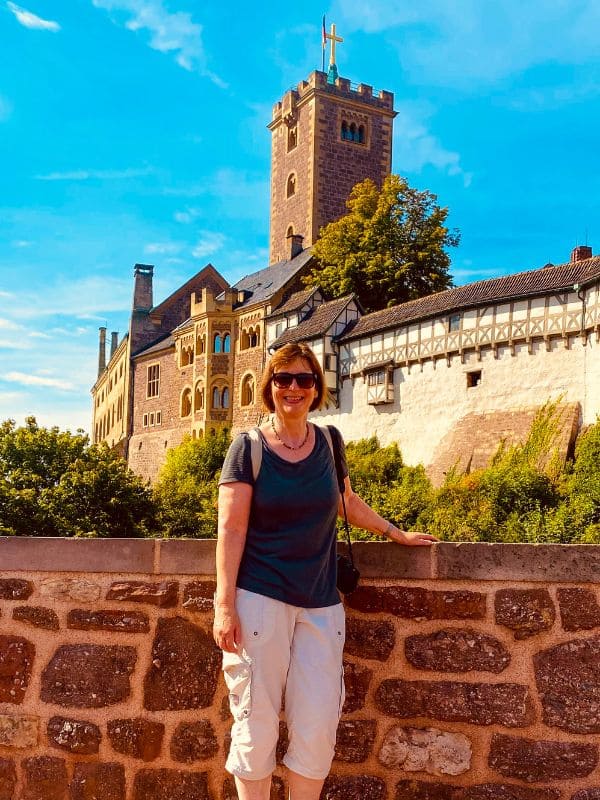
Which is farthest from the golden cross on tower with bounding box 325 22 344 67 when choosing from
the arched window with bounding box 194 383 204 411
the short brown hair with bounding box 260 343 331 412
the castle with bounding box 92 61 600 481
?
the short brown hair with bounding box 260 343 331 412

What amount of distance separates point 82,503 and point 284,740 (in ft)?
93.6

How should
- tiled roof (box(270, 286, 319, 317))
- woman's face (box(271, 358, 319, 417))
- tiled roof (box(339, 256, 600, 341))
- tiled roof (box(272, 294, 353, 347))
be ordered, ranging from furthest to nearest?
tiled roof (box(270, 286, 319, 317))
tiled roof (box(272, 294, 353, 347))
tiled roof (box(339, 256, 600, 341))
woman's face (box(271, 358, 319, 417))

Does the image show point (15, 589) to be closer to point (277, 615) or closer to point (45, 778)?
point (45, 778)

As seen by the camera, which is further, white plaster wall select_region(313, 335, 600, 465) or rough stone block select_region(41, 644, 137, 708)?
white plaster wall select_region(313, 335, 600, 465)

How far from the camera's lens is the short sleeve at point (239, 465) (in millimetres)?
3344

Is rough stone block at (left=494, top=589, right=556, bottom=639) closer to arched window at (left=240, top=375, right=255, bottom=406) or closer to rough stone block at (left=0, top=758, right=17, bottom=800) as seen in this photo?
rough stone block at (left=0, top=758, right=17, bottom=800)

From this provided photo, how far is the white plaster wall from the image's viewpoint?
91.2 feet

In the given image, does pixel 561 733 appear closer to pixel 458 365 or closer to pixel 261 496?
pixel 261 496

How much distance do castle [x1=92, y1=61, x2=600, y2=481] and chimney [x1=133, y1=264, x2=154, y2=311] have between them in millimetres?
109

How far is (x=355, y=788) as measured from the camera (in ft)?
12.8

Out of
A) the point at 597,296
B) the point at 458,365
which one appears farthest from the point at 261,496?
the point at 458,365

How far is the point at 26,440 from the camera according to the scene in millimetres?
34875

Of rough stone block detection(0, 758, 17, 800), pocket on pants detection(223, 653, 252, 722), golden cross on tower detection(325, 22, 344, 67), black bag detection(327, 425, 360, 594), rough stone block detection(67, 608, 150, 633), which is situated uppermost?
golden cross on tower detection(325, 22, 344, 67)

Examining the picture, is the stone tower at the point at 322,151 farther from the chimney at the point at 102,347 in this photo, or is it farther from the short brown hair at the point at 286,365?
the short brown hair at the point at 286,365
